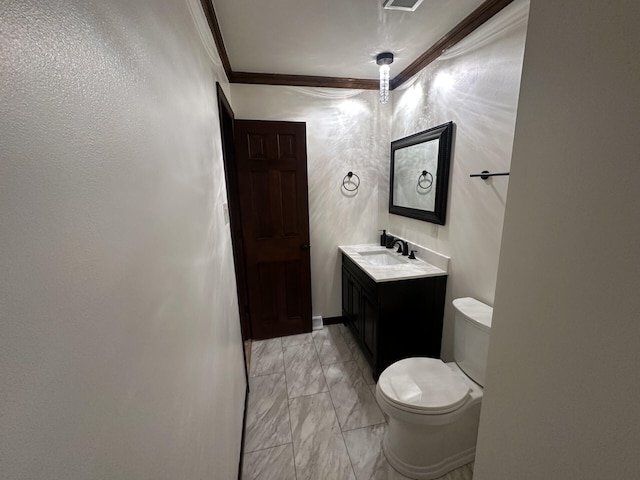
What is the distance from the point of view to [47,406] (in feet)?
0.96

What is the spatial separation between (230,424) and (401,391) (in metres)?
0.86

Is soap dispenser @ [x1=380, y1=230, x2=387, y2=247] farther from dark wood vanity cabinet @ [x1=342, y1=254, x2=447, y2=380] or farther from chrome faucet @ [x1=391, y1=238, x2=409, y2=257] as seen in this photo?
Result: dark wood vanity cabinet @ [x1=342, y1=254, x2=447, y2=380]

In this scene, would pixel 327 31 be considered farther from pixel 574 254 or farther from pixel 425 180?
pixel 574 254

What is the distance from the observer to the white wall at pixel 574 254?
46 cm

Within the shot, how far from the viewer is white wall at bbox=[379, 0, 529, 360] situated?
4.48 feet

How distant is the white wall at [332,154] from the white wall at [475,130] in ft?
1.72

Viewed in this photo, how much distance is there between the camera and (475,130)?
159 cm

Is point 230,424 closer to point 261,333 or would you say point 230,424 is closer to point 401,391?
point 401,391

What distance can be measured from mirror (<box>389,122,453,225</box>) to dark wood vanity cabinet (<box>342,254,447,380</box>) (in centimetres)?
53

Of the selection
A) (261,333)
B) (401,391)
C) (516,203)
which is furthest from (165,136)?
(261,333)

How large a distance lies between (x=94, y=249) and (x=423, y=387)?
1532 millimetres

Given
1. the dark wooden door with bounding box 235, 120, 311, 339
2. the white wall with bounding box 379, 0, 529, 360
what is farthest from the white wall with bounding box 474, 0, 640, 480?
the dark wooden door with bounding box 235, 120, 311, 339

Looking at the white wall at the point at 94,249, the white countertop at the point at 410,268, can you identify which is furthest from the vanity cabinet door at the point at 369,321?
the white wall at the point at 94,249

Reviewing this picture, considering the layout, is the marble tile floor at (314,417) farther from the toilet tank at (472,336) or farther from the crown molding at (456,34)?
the crown molding at (456,34)
